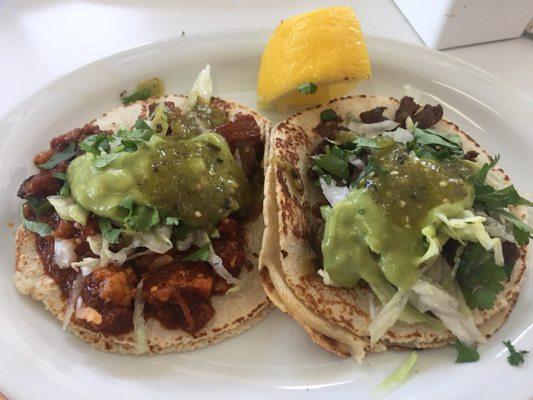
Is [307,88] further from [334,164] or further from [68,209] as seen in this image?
[68,209]

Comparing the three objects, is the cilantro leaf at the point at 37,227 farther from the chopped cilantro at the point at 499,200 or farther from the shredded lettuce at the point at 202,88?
the chopped cilantro at the point at 499,200

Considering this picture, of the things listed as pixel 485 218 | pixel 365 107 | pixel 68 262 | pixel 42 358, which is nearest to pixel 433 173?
pixel 485 218

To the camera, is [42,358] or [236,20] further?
[236,20]

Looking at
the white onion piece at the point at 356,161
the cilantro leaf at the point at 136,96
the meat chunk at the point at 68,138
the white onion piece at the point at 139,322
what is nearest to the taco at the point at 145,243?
the white onion piece at the point at 139,322

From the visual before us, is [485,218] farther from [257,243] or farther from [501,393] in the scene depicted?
[257,243]

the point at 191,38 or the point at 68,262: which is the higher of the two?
the point at 191,38

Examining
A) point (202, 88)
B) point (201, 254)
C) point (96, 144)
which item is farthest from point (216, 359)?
point (202, 88)
